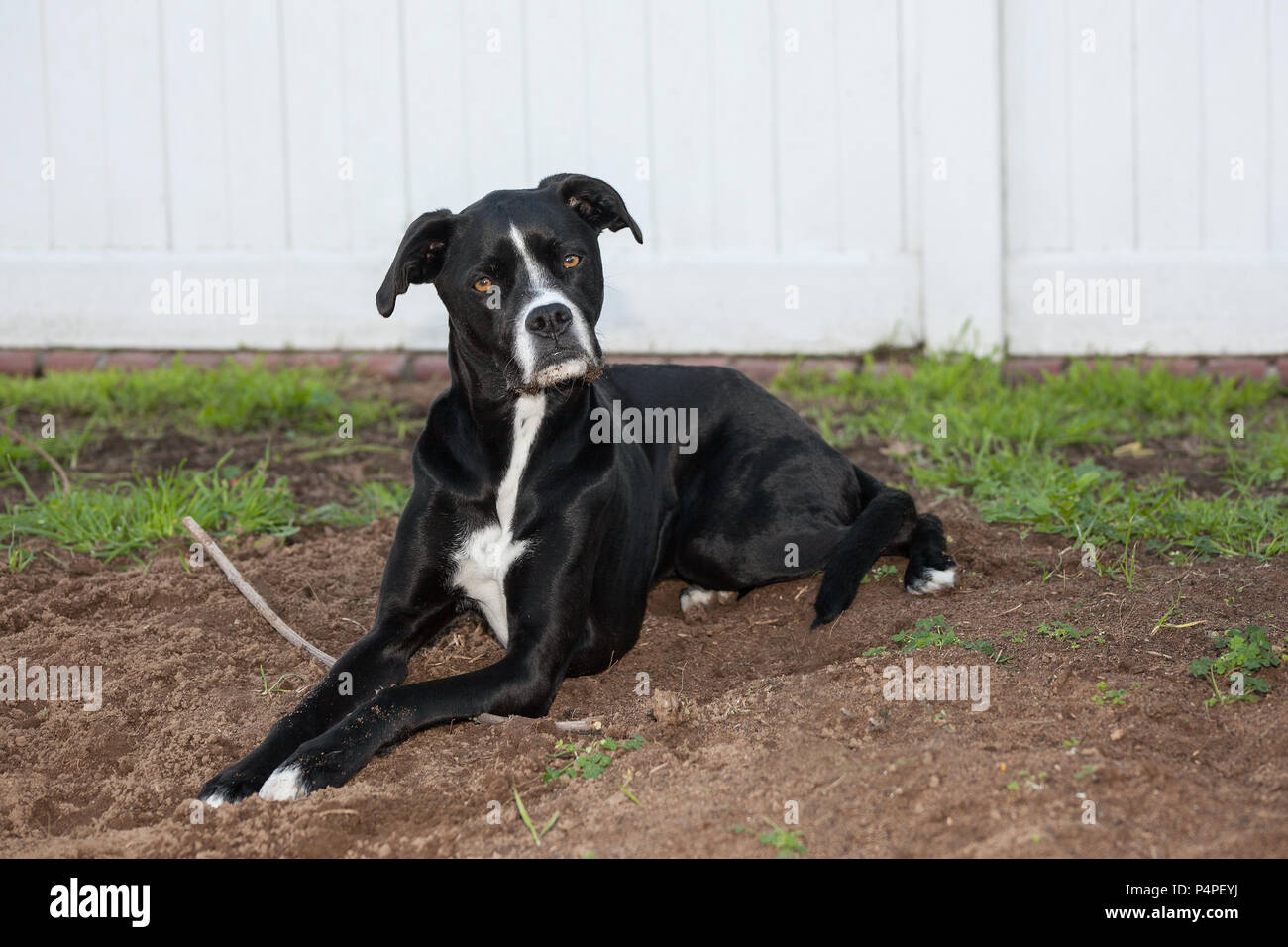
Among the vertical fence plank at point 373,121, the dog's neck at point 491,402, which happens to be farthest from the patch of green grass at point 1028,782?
the vertical fence plank at point 373,121

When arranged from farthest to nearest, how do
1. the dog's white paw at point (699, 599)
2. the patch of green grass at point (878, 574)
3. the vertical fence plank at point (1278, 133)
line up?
the vertical fence plank at point (1278, 133) < the dog's white paw at point (699, 599) < the patch of green grass at point (878, 574)

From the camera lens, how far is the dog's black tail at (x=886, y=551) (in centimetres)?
387

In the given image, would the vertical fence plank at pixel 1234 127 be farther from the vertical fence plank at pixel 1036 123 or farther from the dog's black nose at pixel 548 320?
the dog's black nose at pixel 548 320

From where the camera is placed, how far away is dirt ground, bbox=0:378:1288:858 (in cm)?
250

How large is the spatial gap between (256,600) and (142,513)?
1.16 meters

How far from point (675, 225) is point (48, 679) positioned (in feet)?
14.3

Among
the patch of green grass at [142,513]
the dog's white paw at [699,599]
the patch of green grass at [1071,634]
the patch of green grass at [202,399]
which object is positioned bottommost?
the dog's white paw at [699,599]

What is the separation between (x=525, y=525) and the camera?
11.8 feet

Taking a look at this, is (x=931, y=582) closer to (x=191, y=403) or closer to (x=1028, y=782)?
(x=1028, y=782)

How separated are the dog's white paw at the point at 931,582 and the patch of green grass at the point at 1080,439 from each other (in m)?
0.50

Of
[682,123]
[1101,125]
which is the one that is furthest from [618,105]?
[1101,125]

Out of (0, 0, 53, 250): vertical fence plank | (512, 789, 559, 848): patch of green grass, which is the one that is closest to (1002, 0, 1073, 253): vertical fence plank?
(512, 789, 559, 848): patch of green grass

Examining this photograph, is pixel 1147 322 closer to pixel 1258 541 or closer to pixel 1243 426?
pixel 1243 426

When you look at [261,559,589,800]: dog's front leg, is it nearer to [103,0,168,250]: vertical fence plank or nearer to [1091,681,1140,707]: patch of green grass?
[1091,681,1140,707]: patch of green grass
